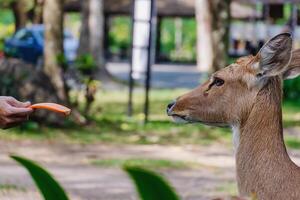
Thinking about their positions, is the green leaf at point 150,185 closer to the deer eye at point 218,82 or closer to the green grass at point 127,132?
the deer eye at point 218,82

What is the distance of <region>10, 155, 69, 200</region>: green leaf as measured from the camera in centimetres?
183

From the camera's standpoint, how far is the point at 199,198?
8.38 m

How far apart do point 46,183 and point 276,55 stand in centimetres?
197

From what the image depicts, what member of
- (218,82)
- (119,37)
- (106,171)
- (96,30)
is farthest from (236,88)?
(119,37)

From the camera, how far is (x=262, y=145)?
12.0ft

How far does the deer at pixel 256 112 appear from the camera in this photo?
3.55 metres

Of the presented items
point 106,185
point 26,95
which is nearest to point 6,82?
point 26,95

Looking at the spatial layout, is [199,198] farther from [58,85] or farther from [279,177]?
[58,85]

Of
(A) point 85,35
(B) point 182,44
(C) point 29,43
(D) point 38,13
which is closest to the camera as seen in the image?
(A) point 85,35

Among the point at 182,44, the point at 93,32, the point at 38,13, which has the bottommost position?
the point at 182,44

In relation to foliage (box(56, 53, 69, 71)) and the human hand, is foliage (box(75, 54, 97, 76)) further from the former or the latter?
the human hand

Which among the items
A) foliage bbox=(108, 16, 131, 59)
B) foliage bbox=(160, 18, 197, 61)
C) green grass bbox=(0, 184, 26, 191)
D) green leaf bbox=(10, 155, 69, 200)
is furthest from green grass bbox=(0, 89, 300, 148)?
foliage bbox=(160, 18, 197, 61)

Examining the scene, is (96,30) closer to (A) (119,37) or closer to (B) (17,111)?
(B) (17,111)

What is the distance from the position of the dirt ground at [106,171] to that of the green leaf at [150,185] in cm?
557
